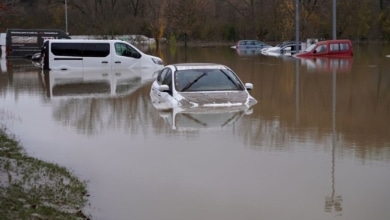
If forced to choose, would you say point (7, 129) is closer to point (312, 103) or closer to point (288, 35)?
point (312, 103)

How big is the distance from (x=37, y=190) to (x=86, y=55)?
79.1 feet

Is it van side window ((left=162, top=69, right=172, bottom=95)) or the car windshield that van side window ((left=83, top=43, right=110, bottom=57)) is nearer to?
van side window ((left=162, top=69, right=172, bottom=95))

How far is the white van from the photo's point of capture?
30.9 m

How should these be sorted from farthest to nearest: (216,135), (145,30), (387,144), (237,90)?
(145,30)
(237,90)
(216,135)
(387,144)

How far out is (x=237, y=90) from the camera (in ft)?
52.3

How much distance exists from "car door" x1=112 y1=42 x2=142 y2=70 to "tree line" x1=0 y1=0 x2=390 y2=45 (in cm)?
3842

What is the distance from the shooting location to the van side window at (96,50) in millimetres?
31216

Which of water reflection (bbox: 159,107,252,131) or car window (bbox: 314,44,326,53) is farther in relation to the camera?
car window (bbox: 314,44,326,53)

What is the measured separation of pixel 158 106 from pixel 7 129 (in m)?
4.40

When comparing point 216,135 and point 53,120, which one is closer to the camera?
point 216,135

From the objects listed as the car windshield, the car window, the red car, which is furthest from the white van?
the car window

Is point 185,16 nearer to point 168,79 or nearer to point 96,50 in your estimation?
point 96,50

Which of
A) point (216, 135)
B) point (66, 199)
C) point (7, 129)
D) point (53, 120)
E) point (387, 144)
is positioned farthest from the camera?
point (53, 120)

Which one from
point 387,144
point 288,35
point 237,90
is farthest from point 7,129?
point 288,35
